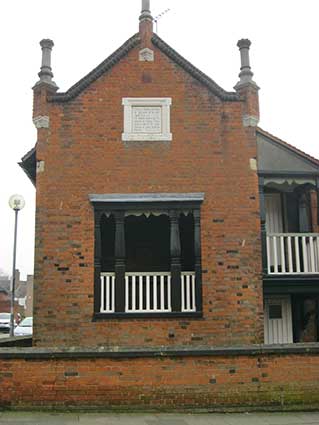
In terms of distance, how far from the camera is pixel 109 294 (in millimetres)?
12172

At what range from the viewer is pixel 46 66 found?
42.9 feet

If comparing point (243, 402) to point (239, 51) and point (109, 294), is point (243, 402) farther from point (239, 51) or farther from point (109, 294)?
point (239, 51)

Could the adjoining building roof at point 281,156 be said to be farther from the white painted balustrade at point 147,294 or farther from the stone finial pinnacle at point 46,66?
the stone finial pinnacle at point 46,66

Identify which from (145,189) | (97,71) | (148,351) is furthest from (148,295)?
(97,71)

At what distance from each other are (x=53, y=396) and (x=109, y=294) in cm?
348

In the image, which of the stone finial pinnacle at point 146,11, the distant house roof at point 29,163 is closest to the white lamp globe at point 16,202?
the distant house roof at point 29,163

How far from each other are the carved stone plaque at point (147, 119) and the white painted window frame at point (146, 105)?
60 millimetres

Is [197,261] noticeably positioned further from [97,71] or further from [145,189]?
[97,71]

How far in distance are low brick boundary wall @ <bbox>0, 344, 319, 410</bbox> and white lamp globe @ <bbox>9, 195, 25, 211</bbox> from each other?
5.74 metres

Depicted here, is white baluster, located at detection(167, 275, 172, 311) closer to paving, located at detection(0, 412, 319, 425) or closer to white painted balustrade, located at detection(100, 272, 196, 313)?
white painted balustrade, located at detection(100, 272, 196, 313)

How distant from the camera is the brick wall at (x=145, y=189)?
12.0m

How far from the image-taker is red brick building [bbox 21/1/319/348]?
473 inches

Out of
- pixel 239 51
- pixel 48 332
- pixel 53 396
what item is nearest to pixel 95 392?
pixel 53 396

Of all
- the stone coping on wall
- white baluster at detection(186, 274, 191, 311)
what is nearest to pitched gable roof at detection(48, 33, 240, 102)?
white baluster at detection(186, 274, 191, 311)
